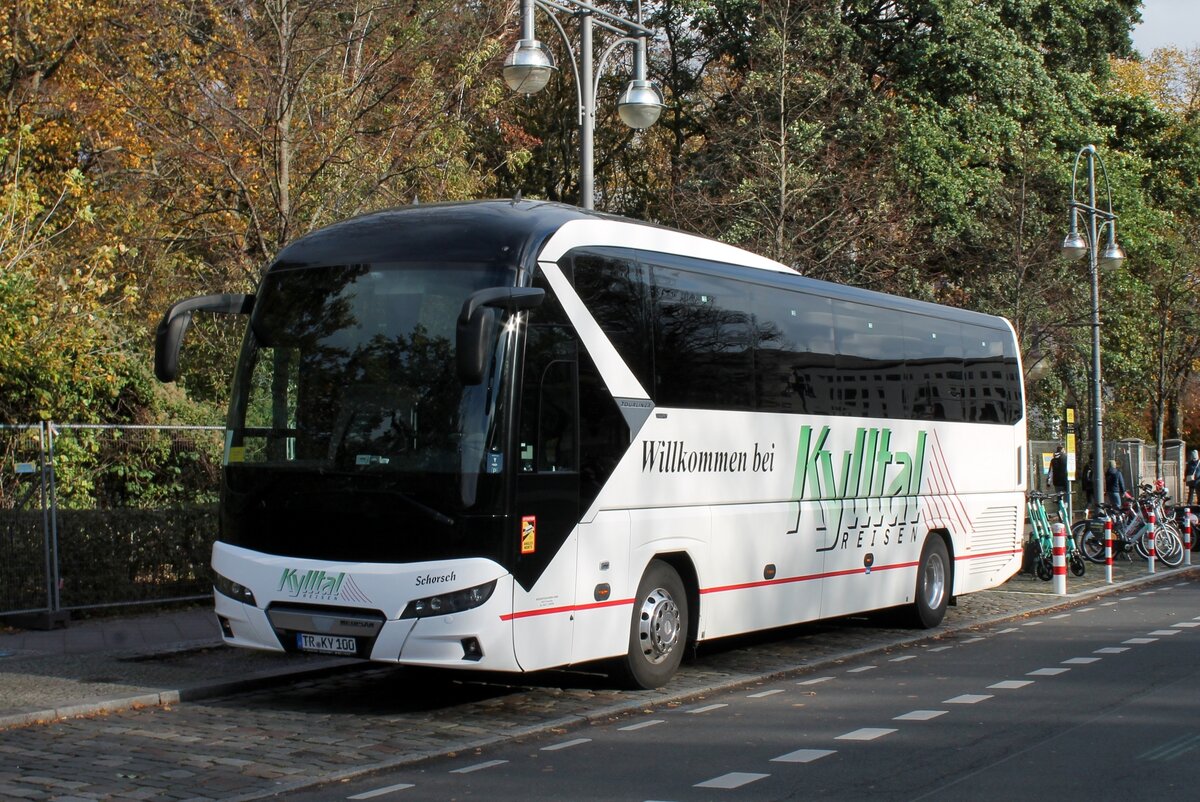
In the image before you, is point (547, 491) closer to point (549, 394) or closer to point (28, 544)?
point (549, 394)

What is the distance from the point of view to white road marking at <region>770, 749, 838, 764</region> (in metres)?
8.78

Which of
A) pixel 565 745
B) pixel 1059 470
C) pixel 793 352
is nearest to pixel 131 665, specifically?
pixel 565 745

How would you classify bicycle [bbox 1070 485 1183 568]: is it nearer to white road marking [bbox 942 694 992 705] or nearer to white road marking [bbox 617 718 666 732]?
white road marking [bbox 942 694 992 705]

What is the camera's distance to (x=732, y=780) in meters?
8.22

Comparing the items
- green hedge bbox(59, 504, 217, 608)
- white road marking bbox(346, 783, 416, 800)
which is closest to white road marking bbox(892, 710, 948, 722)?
white road marking bbox(346, 783, 416, 800)

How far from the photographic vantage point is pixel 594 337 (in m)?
11.1

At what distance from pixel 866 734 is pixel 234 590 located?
15.5 ft

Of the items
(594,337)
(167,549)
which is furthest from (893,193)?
(594,337)

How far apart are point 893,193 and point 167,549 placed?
67.3 feet

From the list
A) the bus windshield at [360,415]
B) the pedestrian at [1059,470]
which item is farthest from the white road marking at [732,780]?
the pedestrian at [1059,470]

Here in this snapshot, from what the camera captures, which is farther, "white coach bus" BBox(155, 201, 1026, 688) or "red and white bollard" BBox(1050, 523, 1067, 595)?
"red and white bollard" BBox(1050, 523, 1067, 595)

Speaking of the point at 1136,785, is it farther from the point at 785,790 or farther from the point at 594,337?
the point at 594,337

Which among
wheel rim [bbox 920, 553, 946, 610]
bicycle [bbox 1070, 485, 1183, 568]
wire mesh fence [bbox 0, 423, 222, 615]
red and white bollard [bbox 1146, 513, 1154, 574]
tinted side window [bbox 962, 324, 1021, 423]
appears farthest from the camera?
bicycle [bbox 1070, 485, 1183, 568]

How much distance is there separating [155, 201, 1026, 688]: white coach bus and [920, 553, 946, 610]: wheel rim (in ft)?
11.1
